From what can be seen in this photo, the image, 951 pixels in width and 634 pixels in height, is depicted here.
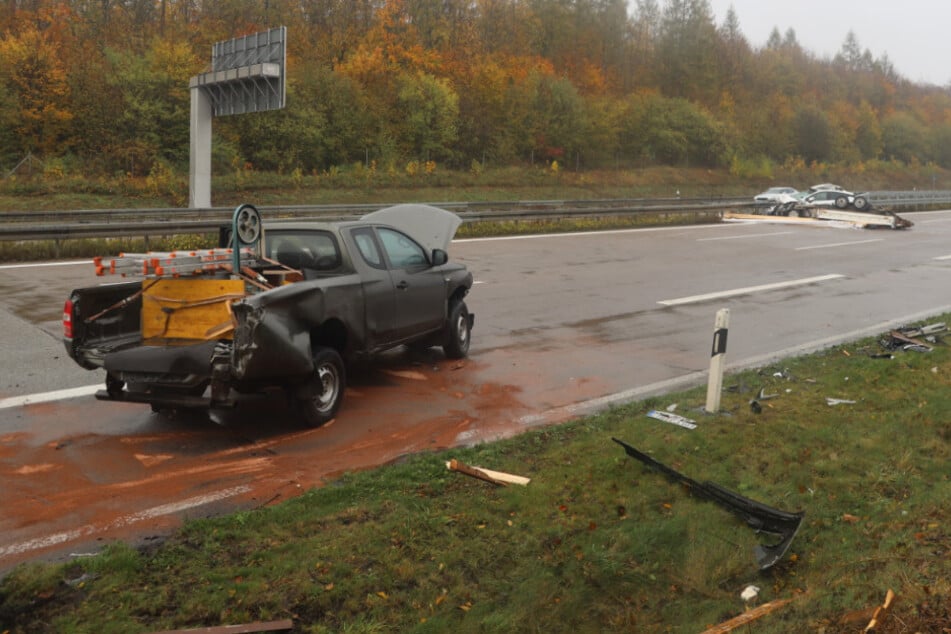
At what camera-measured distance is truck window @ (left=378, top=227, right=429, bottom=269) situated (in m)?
9.24

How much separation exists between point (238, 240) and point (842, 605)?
563 cm

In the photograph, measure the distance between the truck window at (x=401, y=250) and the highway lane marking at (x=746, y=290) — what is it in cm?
671

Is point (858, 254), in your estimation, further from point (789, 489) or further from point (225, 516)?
point (225, 516)

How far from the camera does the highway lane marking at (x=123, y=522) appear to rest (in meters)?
5.09

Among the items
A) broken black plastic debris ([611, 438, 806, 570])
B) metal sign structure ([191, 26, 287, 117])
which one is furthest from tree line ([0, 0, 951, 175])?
broken black plastic debris ([611, 438, 806, 570])

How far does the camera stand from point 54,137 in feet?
148

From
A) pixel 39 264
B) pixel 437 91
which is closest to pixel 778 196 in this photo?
pixel 437 91

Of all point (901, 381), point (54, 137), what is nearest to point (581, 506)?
point (901, 381)

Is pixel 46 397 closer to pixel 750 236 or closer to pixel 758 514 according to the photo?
pixel 758 514

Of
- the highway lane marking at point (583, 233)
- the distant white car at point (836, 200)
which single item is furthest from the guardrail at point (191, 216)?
the distant white car at point (836, 200)

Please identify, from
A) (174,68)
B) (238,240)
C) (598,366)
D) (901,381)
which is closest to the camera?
(238,240)

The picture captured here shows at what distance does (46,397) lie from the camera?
27.1ft

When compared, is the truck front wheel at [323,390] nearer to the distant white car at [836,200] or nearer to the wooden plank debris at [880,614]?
the wooden plank debris at [880,614]

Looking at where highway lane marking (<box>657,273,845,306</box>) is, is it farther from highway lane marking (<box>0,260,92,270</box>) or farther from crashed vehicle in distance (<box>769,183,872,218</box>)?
crashed vehicle in distance (<box>769,183,872,218</box>)
